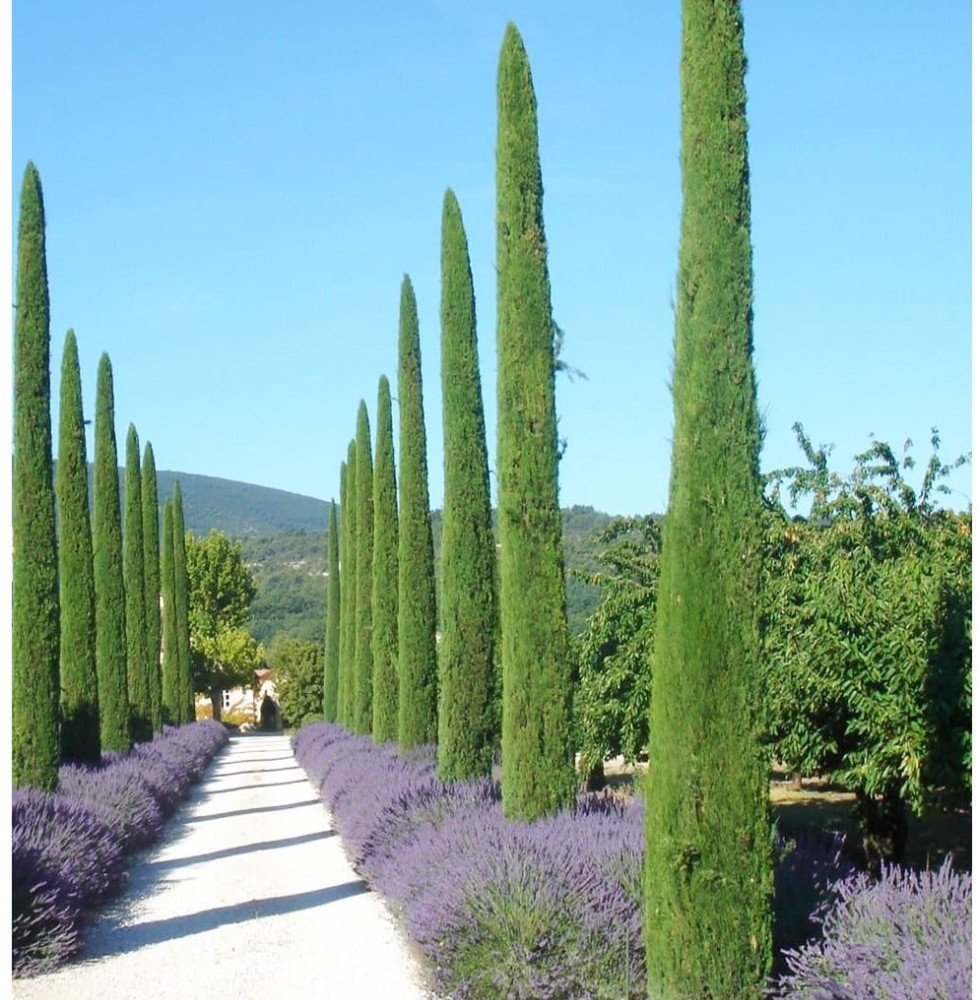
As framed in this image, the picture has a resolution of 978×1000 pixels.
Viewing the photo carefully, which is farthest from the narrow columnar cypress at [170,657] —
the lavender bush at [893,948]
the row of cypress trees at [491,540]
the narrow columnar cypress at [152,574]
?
the lavender bush at [893,948]

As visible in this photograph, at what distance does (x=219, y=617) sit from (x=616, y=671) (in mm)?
62037

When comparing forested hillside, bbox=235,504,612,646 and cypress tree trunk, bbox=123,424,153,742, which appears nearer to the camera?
cypress tree trunk, bbox=123,424,153,742

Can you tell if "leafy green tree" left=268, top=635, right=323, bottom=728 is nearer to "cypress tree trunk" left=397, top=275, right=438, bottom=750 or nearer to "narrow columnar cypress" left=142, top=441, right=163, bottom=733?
"narrow columnar cypress" left=142, top=441, right=163, bottom=733

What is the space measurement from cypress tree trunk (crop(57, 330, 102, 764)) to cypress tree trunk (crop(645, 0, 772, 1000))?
1535 centimetres

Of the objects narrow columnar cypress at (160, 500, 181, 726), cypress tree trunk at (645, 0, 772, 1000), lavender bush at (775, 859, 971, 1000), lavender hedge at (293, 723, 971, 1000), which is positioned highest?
cypress tree trunk at (645, 0, 772, 1000)

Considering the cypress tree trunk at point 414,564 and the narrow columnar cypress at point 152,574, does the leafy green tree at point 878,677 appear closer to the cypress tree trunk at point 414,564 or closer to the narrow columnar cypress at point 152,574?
the cypress tree trunk at point 414,564

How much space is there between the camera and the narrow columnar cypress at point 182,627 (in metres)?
43.6

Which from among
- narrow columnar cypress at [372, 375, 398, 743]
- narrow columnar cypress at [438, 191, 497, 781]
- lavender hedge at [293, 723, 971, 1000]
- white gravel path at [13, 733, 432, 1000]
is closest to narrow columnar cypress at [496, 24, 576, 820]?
lavender hedge at [293, 723, 971, 1000]

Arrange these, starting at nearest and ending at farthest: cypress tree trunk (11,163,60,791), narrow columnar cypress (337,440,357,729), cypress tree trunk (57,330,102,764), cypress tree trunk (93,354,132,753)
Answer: cypress tree trunk (11,163,60,791) < cypress tree trunk (57,330,102,764) < cypress tree trunk (93,354,132,753) < narrow columnar cypress (337,440,357,729)

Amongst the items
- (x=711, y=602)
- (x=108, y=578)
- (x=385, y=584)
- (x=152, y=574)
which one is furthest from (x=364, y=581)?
(x=711, y=602)

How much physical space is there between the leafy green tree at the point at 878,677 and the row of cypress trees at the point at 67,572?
29.7 feet

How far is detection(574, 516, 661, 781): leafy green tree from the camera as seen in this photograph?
17922 mm

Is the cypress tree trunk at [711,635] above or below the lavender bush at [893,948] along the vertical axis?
above

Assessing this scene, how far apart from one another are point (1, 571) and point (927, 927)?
5742 mm
